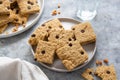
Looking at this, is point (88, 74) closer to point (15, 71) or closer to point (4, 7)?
point (15, 71)

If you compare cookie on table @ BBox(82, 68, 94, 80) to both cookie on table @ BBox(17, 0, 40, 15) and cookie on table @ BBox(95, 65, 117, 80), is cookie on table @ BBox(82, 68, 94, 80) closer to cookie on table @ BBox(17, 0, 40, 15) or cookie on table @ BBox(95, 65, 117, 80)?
cookie on table @ BBox(95, 65, 117, 80)

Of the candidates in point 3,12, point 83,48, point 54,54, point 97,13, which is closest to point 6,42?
point 3,12

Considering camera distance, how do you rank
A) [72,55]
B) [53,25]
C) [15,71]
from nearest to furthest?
[15,71], [72,55], [53,25]

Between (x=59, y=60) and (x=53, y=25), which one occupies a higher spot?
(x=53, y=25)

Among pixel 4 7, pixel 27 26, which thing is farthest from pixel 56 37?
pixel 4 7

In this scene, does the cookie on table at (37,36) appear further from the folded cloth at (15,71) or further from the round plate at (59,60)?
the folded cloth at (15,71)

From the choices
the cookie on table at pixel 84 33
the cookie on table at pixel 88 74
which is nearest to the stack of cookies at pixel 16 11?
the cookie on table at pixel 84 33
